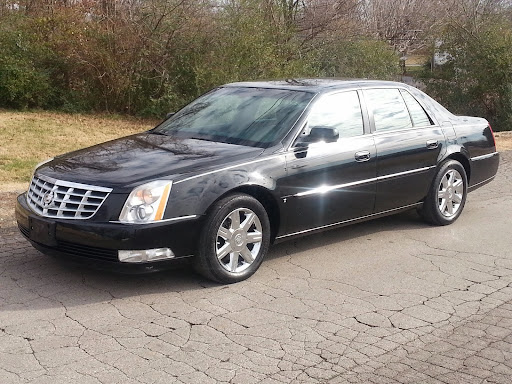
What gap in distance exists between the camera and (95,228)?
532 centimetres

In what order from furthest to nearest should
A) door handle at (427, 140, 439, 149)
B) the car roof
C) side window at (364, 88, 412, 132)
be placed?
door handle at (427, 140, 439, 149)
side window at (364, 88, 412, 132)
the car roof

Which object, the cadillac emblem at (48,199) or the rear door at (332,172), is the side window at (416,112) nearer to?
the rear door at (332,172)

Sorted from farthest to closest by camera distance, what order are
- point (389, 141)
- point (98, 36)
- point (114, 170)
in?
1. point (98, 36)
2. point (389, 141)
3. point (114, 170)

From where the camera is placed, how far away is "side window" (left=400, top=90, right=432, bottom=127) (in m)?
7.63

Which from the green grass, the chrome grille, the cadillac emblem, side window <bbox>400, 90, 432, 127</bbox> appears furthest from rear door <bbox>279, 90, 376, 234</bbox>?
the green grass

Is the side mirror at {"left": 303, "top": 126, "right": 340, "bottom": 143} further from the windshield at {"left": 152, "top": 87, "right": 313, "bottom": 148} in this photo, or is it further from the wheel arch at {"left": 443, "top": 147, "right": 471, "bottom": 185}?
the wheel arch at {"left": 443, "top": 147, "right": 471, "bottom": 185}

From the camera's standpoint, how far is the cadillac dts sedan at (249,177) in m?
5.42

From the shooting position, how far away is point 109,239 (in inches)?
209

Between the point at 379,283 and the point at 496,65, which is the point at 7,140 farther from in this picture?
the point at 496,65

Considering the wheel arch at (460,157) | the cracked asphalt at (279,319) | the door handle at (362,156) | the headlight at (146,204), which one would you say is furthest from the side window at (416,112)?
the headlight at (146,204)

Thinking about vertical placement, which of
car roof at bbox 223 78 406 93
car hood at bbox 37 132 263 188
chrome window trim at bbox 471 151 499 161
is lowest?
chrome window trim at bbox 471 151 499 161

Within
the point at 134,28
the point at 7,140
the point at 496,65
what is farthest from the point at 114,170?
the point at 496,65

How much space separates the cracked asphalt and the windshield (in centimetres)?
113

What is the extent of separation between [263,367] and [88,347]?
109 centimetres
